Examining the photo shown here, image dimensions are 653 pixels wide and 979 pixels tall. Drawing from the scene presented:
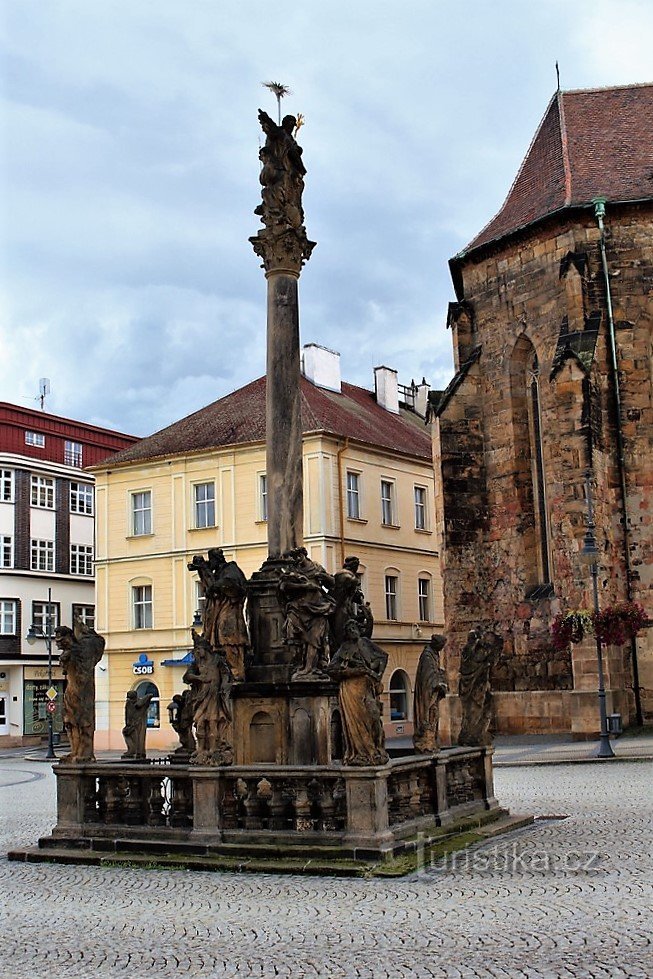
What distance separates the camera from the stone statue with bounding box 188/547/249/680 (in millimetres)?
12281

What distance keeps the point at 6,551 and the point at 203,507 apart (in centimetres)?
1305

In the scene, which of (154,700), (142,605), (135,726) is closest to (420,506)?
(142,605)

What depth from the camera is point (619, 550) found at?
2659 cm

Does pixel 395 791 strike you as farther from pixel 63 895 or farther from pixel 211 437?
pixel 211 437

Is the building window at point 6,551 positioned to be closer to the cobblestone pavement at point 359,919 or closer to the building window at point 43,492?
the building window at point 43,492

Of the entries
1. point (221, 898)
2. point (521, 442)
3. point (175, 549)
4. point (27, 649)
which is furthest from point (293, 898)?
point (27, 649)

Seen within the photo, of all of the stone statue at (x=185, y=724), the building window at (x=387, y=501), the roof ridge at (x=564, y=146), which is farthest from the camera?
the building window at (x=387, y=501)

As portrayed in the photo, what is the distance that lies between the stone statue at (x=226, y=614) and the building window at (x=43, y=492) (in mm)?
38478

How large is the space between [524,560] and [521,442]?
3005 mm

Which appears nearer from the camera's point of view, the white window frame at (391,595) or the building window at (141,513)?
the white window frame at (391,595)

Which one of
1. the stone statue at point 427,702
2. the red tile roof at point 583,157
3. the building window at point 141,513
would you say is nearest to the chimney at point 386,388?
the building window at point 141,513

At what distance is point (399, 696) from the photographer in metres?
39.3

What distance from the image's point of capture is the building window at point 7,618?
1847 inches

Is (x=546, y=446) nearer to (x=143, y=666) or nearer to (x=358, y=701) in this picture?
(x=143, y=666)
